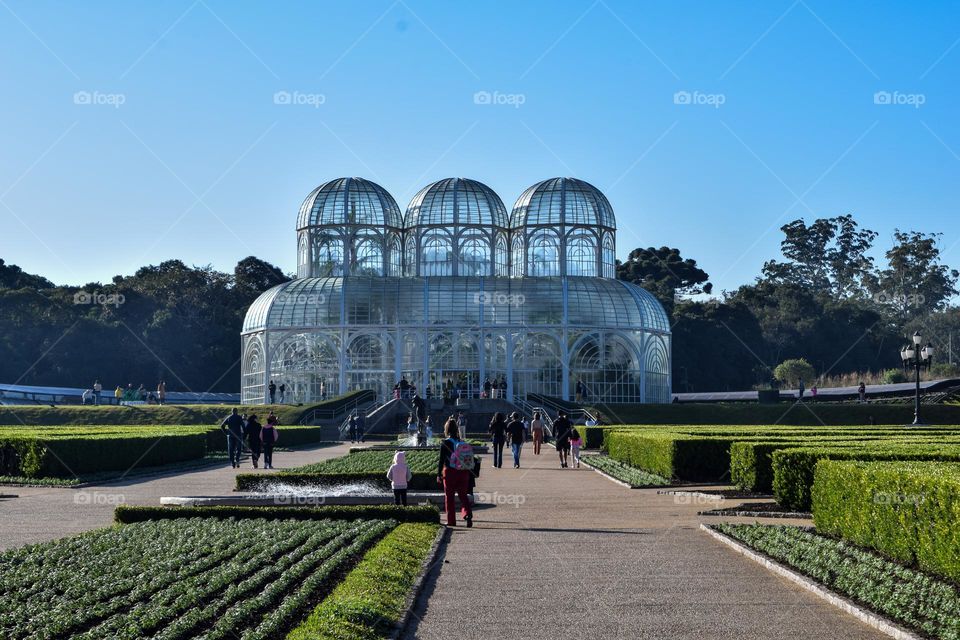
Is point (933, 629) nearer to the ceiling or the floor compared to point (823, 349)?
nearer to the floor

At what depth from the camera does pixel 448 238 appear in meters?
66.6

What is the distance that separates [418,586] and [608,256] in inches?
2260

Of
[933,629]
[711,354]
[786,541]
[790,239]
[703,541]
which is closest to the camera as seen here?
[933,629]

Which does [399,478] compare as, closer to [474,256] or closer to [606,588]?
[606,588]

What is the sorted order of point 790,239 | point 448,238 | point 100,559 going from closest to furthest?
1. point 100,559
2. point 448,238
3. point 790,239

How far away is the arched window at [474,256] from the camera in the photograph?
218 ft

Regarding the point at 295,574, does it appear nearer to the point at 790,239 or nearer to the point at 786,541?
the point at 786,541

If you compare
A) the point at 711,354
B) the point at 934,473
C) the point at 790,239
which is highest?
the point at 790,239

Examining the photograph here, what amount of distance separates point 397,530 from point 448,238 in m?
52.4

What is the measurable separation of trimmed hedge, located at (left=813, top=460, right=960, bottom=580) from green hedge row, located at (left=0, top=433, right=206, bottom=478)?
17.4 metres

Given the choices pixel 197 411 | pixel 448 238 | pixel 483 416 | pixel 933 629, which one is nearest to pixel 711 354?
pixel 448 238

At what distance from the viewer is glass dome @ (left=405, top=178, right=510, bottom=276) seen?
66.3 metres

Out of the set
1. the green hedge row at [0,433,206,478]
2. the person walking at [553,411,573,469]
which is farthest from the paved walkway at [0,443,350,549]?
the person walking at [553,411,573,469]

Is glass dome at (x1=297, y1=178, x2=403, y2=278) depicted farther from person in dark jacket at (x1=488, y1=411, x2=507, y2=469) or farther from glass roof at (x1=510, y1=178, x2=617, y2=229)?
person in dark jacket at (x1=488, y1=411, x2=507, y2=469)
